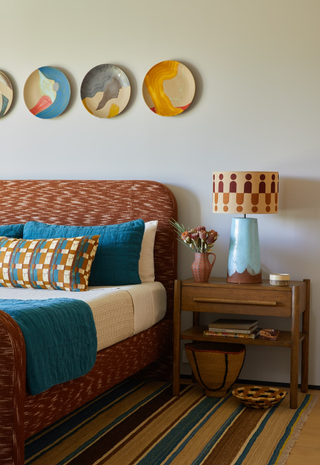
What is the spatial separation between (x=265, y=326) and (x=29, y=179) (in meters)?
1.87

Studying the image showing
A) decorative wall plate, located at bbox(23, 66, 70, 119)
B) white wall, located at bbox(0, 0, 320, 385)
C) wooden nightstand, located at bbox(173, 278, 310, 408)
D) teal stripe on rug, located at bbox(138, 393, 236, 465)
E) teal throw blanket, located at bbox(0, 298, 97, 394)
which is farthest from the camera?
decorative wall plate, located at bbox(23, 66, 70, 119)

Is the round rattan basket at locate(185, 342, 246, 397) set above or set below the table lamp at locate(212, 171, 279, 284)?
below

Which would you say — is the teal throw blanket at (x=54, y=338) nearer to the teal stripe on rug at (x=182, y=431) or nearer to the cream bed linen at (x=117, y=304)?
the cream bed linen at (x=117, y=304)

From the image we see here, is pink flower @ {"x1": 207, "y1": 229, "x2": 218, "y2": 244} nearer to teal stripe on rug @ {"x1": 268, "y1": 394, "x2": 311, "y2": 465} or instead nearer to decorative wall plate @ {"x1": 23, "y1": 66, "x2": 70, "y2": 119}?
teal stripe on rug @ {"x1": 268, "y1": 394, "x2": 311, "y2": 465}

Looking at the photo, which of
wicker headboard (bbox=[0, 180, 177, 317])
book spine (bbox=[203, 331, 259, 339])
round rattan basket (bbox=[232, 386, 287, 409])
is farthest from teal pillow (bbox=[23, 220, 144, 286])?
round rattan basket (bbox=[232, 386, 287, 409])

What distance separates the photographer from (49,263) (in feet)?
9.88

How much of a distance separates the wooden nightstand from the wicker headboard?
31 centimetres

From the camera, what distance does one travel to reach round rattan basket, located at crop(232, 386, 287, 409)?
2859mm

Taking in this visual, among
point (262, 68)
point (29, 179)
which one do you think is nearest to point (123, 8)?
point (262, 68)

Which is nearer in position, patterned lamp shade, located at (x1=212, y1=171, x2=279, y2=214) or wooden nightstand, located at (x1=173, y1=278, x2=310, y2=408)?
wooden nightstand, located at (x1=173, y1=278, x2=310, y2=408)

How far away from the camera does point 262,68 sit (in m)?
3.35

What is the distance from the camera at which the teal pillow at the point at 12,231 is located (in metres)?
3.43

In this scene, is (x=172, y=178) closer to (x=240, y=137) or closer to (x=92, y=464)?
(x=240, y=137)

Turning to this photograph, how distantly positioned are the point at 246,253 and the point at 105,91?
A: 1.44 metres
